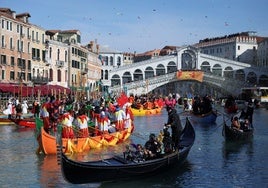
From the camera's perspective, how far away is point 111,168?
28.6ft

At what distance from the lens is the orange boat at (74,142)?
12.3 metres

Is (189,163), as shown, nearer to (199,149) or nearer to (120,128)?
(199,149)

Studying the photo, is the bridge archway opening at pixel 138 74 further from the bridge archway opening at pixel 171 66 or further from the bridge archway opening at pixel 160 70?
the bridge archway opening at pixel 171 66

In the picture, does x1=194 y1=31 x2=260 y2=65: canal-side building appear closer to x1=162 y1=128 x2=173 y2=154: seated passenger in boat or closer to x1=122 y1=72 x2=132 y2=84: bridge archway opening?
x1=122 y1=72 x2=132 y2=84: bridge archway opening

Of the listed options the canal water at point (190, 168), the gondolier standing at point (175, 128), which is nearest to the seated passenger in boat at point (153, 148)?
the canal water at point (190, 168)

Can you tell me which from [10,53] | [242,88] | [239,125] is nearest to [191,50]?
[242,88]

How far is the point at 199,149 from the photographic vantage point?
1401 centimetres

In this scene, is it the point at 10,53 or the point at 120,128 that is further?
the point at 10,53

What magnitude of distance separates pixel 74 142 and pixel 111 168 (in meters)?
4.06

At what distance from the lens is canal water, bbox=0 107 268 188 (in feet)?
31.4

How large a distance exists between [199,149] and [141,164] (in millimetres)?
5120

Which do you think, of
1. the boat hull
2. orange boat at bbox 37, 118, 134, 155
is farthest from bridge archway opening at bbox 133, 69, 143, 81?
orange boat at bbox 37, 118, 134, 155

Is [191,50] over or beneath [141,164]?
over

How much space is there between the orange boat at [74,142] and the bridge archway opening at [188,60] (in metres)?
44.5
